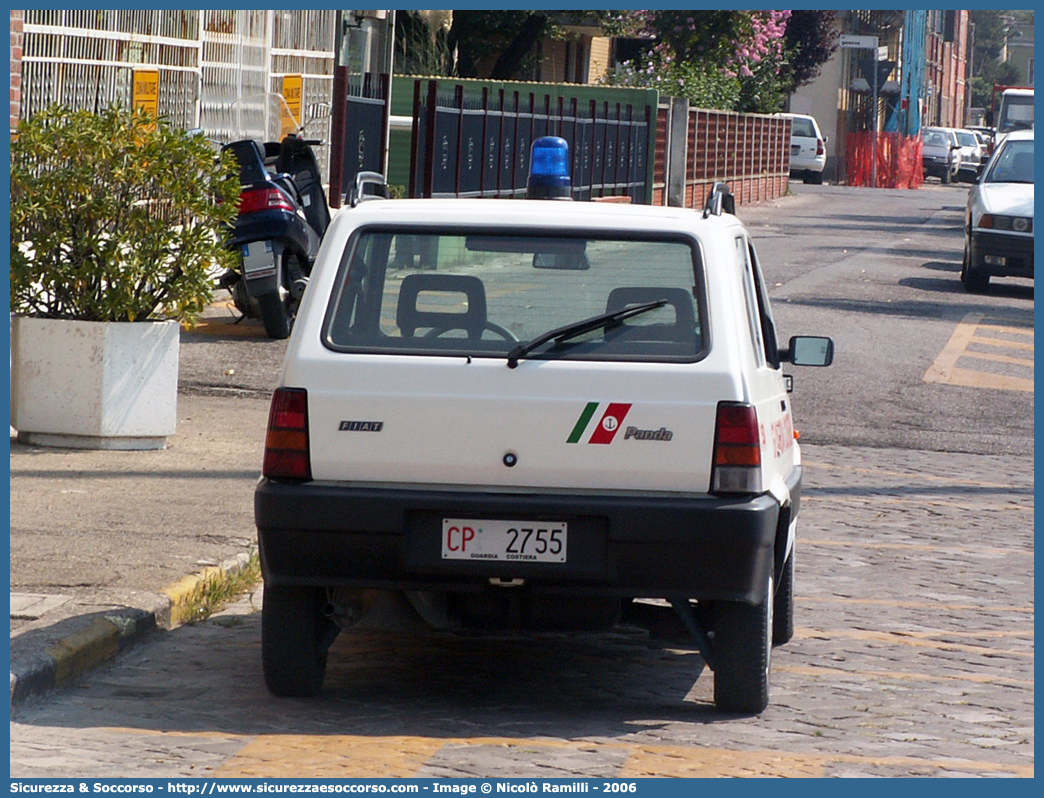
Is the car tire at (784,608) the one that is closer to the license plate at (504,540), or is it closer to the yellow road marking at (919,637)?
the yellow road marking at (919,637)

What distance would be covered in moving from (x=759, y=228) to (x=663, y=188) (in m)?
2.15

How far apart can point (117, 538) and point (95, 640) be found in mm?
1566

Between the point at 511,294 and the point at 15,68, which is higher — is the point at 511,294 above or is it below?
below

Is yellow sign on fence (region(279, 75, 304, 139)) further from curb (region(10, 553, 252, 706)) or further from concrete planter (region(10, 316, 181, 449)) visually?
curb (region(10, 553, 252, 706))

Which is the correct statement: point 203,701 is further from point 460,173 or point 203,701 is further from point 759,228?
point 759,228

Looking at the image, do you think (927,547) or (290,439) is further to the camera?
(927,547)

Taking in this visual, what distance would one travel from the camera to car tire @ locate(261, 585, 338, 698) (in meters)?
5.64

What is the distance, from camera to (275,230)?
13.8 meters

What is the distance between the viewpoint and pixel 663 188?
115 feet

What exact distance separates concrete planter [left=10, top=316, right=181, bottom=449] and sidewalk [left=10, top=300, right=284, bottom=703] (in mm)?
114

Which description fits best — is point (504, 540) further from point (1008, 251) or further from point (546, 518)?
point (1008, 251)

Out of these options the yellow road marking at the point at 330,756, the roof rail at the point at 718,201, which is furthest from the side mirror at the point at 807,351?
the yellow road marking at the point at 330,756

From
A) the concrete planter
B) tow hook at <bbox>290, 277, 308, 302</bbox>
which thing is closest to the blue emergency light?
the concrete planter

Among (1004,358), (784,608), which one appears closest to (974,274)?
(1004,358)
